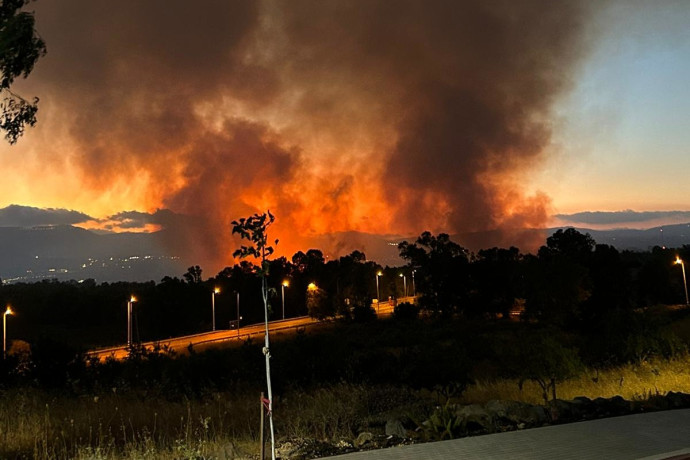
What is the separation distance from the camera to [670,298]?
75.5 m

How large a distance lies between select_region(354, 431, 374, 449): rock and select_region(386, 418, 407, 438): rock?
15.7 inches

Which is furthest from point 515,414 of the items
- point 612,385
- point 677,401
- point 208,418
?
point 612,385

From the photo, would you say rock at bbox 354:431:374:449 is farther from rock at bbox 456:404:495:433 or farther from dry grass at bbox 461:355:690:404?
dry grass at bbox 461:355:690:404

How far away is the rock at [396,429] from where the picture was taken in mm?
8811

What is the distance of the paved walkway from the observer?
24.4 ft

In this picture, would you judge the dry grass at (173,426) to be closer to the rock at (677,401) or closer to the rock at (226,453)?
the rock at (226,453)

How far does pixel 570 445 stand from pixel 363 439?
2.88 meters

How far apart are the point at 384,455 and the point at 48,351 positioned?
16880 millimetres

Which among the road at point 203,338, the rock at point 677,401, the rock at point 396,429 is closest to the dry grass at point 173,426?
the rock at point 396,429

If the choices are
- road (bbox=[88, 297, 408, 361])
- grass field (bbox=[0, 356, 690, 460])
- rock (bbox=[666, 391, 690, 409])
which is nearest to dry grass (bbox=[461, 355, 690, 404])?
grass field (bbox=[0, 356, 690, 460])

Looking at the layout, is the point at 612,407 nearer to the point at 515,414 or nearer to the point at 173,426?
the point at 515,414

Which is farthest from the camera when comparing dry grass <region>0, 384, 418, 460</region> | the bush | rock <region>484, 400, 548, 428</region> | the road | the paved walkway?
the bush

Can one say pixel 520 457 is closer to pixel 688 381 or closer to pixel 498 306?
pixel 688 381

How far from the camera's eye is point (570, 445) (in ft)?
26.1
